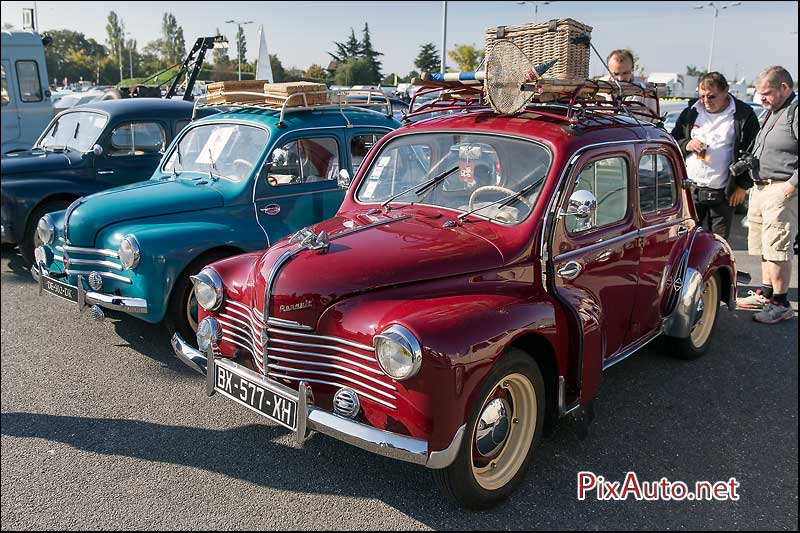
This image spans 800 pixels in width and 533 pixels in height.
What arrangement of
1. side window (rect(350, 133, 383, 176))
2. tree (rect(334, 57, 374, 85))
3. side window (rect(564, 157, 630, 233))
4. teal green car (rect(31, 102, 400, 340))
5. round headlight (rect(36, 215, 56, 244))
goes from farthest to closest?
tree (rect(334, 57, 374, 85)), side window (rect(350, 133, 383, 176)), round headlight (rect(36, 215, 56, 244)), teal green car (rect(31, 102, 400, 340)), side window (rect(564, 157, 630, 233))

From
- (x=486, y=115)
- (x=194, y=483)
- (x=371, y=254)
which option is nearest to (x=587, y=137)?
(x=486, y=115)

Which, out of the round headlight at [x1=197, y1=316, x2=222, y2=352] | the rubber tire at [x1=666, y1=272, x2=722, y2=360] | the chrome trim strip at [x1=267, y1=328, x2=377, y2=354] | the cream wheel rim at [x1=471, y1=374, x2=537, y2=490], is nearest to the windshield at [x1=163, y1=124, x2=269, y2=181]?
the round headlight at [x1=197, y1=316, x2=222, y2=352]

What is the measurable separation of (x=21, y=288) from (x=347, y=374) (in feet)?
15.8

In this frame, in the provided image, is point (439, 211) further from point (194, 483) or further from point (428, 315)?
point (194, 483)

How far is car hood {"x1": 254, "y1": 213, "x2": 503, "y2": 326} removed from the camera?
287cm

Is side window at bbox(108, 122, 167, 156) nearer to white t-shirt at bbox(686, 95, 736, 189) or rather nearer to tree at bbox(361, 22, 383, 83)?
tree at bbox(361, 22, 383, 83)

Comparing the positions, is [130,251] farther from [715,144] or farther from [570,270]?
[715,144]

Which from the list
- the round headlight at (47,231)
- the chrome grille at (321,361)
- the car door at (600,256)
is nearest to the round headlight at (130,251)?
the round headlight at (47,231)

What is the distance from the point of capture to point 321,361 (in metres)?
2.85

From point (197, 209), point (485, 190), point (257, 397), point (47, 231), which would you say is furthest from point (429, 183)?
point (47, 231)

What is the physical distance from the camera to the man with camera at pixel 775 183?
16.7 feet

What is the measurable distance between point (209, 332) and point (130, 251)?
4.51 ft

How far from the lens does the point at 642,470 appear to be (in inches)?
127

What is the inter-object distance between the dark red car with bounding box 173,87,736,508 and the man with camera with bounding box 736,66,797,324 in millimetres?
1530
